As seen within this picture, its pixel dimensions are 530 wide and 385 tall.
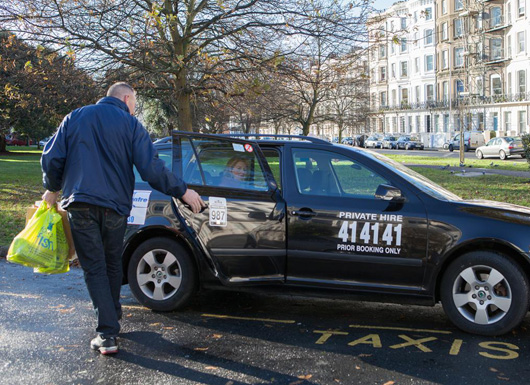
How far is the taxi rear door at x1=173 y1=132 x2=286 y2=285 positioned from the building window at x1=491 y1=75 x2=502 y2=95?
195 feet

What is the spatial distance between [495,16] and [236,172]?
6091 cm

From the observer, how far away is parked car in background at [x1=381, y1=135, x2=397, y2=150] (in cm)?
6160

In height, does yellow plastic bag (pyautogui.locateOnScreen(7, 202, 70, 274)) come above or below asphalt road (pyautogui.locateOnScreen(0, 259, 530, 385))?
above

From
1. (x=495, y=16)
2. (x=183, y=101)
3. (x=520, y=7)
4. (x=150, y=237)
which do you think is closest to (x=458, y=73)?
(x=495, y=16)

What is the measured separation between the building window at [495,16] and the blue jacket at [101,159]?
2413 inches

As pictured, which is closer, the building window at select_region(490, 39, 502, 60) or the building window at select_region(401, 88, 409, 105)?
the building window at select_region(490, 39, 502, 60)

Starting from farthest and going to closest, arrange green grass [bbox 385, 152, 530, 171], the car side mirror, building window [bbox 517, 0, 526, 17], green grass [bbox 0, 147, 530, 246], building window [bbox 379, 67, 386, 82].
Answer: building window [bbox 379, 67, 386, 82] < building window [bbox 517, 0, 526, 17] < green grass [bbox 385, 152, 530, 171] < green grass [bbox 0, 147, 530, 246] < the car side mirror

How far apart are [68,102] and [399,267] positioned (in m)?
11.4

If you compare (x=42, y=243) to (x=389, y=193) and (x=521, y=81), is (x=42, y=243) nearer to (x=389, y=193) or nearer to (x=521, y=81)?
(x=389, y=193)

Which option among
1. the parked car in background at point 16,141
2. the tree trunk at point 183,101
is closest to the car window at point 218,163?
the tree trunk at point 183,101

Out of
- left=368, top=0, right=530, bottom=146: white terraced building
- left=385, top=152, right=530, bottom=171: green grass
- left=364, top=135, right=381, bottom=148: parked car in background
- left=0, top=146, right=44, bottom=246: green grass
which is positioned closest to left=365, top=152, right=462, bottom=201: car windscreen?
left=0, top=146, right=44, bottom=246: green grass

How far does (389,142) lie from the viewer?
62.2 metres

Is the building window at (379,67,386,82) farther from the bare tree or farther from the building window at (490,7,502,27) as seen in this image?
the bare tree

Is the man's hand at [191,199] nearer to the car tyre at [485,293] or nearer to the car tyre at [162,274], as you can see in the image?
the car tyre at [162,274]
